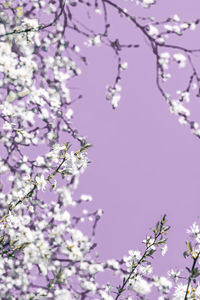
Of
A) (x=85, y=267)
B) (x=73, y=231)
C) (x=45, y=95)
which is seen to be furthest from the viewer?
(x=45, y=95)

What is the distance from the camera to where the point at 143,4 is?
499cm

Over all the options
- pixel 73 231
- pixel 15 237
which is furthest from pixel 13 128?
pixel 73 231

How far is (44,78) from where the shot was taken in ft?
16.5

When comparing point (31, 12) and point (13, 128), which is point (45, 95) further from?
point (31, 12)

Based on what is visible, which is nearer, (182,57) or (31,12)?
(182,57)

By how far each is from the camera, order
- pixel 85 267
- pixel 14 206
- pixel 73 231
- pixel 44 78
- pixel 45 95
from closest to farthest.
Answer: pixel 73 231 < pixel 85 267 < pixel 14 206 < pixel 45 95 < pixel 44 78

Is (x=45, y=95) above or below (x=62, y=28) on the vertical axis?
below

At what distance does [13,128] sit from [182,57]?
2.05 metres

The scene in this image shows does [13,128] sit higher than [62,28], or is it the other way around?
[62,28]

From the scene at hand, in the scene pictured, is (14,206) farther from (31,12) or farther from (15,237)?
(31,12)

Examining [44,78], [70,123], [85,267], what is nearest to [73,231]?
[85,267]

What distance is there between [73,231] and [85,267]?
587 millimetres

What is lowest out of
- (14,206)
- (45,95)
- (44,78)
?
(14,206)

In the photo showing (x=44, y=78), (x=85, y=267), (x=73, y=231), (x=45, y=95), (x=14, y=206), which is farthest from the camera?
(x=44, y=78)
